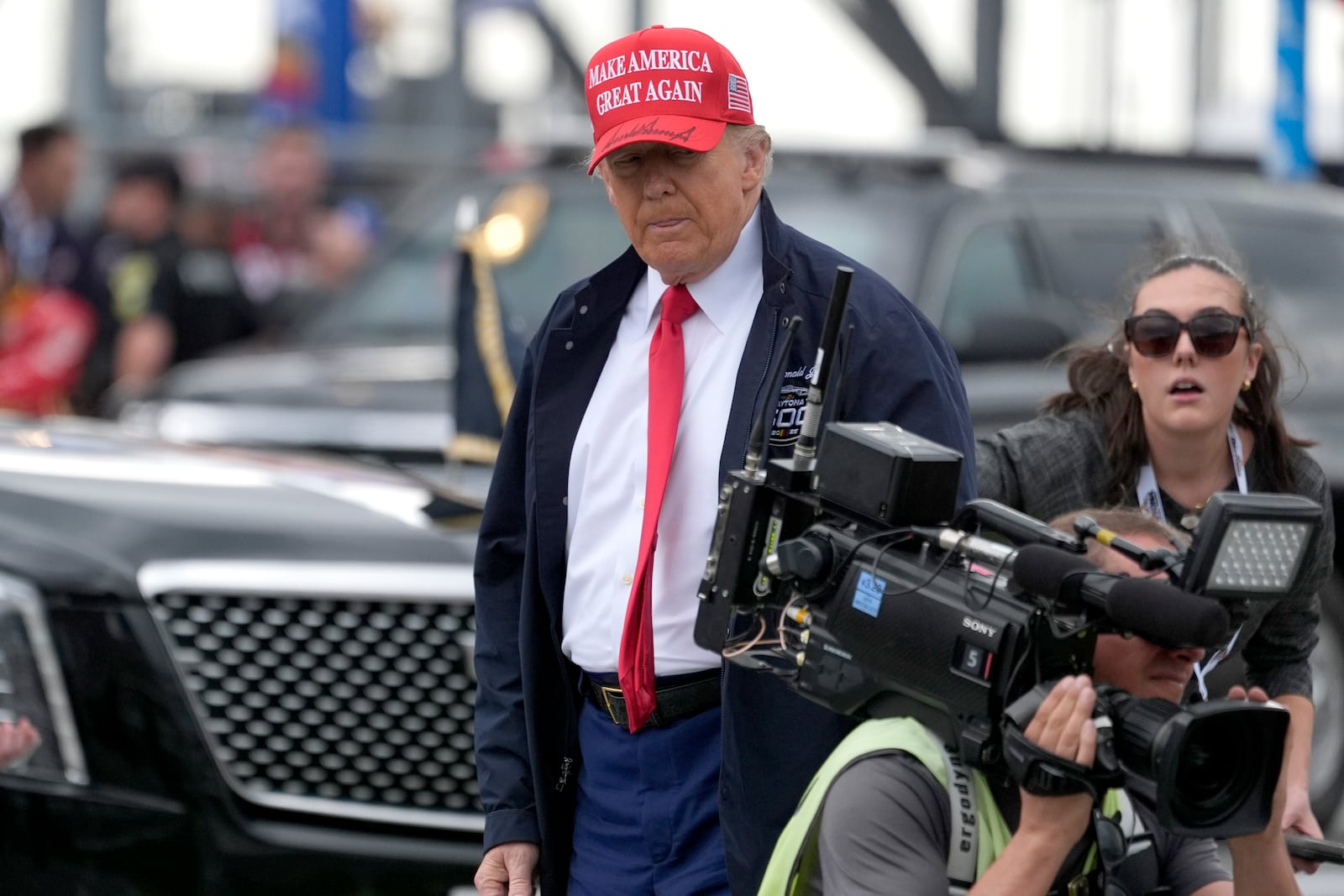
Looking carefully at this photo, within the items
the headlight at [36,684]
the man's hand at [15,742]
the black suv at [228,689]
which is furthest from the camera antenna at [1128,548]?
the headlight at [36,684]

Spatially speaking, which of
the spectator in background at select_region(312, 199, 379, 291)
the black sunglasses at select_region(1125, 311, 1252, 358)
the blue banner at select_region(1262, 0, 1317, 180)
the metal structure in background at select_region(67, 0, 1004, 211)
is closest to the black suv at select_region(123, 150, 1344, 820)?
the blue banner at select_region(1262, 0, 1317, 180)

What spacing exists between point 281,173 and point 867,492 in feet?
26.9

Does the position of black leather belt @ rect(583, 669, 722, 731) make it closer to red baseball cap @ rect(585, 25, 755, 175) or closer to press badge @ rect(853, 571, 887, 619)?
press badge @ rect(853, 571, 887, 619)

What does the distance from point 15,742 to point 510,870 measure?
109 centimetres

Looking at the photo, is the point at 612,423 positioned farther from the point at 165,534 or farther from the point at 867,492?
the point at 165,534

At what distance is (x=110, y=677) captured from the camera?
3814 millimetres

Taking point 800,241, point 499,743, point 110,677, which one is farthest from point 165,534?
point 800,241

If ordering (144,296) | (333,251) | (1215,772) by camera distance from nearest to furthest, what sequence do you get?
(1215,772) → (144,296) → (333,251)

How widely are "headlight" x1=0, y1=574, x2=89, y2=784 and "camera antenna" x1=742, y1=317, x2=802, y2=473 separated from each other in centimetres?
170

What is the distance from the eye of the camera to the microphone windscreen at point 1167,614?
2057mm

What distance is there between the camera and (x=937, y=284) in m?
6.55

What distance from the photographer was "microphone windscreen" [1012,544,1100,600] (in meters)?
2.15

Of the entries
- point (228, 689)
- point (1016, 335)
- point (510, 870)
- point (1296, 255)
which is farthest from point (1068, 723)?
point (1296, 255)

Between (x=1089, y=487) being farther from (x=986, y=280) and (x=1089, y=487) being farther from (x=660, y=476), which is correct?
(x=986, y=280)
